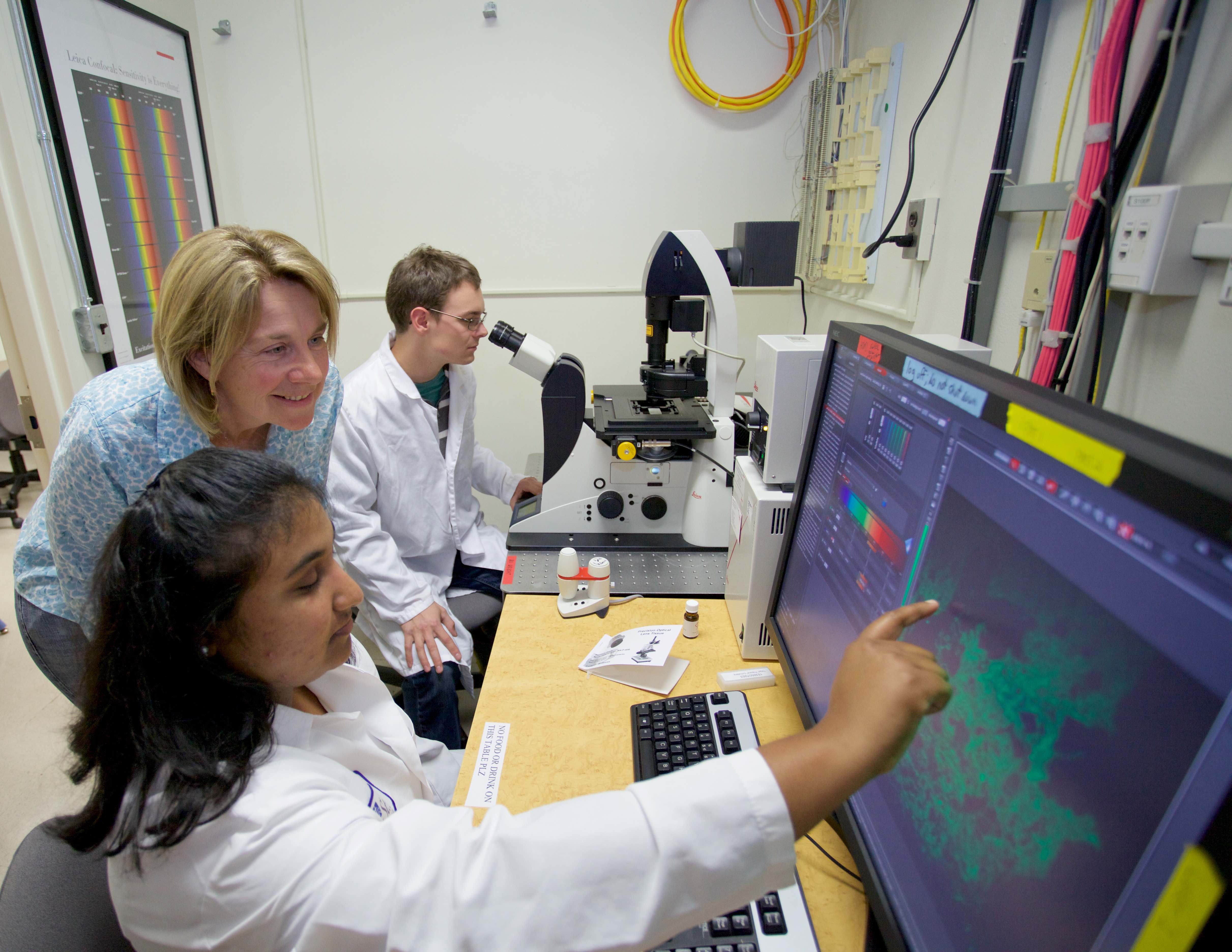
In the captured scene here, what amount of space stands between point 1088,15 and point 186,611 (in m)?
1.50

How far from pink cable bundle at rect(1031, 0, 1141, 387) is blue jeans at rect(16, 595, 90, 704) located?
1666 millimetres

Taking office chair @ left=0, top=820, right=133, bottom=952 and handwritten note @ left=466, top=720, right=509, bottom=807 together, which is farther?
handwritten note @ left=466, top=720, right=509, bottom=807

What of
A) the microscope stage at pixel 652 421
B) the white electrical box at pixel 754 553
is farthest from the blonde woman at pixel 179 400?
the white electrical box at pixel 754 553

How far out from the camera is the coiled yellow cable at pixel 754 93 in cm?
241

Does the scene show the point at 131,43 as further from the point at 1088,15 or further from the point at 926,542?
the point at 926,542

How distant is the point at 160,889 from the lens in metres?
0.55

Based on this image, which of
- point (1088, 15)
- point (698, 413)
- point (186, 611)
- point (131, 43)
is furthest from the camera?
point (131, 43)

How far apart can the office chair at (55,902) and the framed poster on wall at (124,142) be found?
1.86 metres

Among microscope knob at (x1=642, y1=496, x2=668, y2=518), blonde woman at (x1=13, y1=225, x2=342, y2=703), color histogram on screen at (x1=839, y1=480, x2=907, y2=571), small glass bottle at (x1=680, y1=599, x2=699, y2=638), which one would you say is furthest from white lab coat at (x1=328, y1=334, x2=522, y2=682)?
color histogram on screen at (x1=839, y1=480, x2=907, y2=571)

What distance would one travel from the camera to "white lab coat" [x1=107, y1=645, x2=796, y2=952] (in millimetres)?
484

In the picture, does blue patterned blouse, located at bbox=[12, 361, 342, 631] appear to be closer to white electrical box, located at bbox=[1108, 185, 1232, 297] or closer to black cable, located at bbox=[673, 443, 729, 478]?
black cable, located at bbox=[673, 443, 729, 478]

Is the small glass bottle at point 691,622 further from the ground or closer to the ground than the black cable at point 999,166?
closer to the ground

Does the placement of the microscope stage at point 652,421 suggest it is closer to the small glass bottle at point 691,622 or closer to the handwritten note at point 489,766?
the small glass bottle at point 691,622

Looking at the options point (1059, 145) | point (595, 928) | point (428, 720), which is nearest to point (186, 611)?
point (595, 928)
